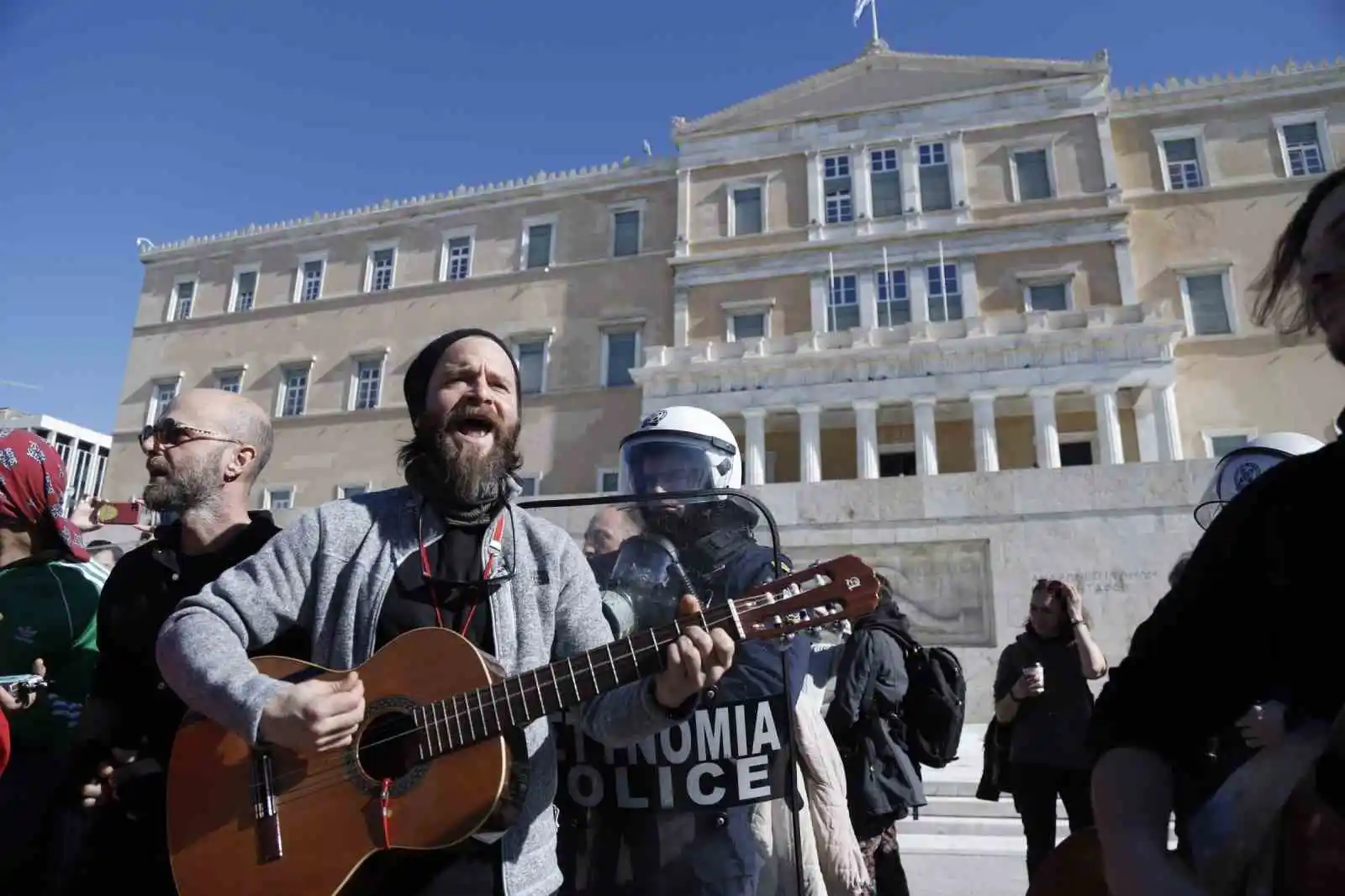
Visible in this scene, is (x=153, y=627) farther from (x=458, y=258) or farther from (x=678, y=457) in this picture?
(x=458, y=258)

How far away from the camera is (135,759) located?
2084 mm

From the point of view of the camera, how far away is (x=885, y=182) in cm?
2584

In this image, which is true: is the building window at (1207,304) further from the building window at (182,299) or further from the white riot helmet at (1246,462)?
the building window at (182,299)

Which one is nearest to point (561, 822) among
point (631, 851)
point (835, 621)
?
point (631, 851)

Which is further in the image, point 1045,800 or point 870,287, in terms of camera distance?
point 870,287

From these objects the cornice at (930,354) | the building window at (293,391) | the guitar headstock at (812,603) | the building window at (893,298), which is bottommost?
the guitar headstock at (812,603)

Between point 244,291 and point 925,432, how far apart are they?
28486mm

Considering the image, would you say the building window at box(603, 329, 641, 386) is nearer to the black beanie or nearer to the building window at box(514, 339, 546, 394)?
the building window at box(514, 339, 546, 394)

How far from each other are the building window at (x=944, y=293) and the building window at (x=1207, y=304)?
6.50 meters

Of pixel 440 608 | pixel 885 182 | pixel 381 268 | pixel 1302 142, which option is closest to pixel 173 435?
pixel 440 608

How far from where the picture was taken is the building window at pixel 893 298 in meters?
24.6

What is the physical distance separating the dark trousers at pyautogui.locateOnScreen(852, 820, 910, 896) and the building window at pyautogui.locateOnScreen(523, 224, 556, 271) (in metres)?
27.6

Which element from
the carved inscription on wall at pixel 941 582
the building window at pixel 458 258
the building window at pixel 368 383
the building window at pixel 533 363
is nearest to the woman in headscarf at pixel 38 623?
the carved inscription on wall at pixel 941 582

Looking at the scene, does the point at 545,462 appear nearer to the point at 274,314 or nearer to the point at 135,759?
the point at 274,314
